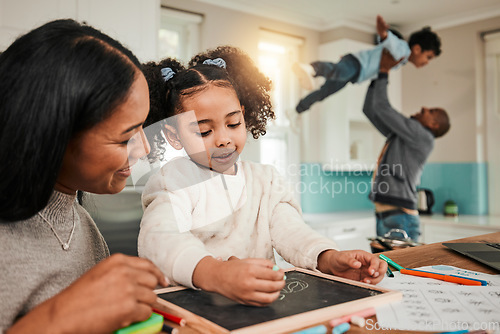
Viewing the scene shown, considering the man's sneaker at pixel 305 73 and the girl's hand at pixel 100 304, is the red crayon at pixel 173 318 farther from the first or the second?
the man's sneaker at pixel 305 73

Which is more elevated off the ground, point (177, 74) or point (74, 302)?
point (177, 74)

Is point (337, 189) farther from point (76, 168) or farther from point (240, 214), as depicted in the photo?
point (76, 168)

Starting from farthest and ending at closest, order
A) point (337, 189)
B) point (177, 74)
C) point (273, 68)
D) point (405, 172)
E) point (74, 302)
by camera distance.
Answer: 1. point (337, 189)
2. point (273, 68)
3. point (405, 172)
4. point (177, 74)
5. point (74, 302)

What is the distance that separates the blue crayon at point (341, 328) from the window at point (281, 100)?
9.43 ft

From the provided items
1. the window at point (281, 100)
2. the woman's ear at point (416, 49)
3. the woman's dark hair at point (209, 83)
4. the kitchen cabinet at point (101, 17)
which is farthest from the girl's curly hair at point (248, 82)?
the window at point (281, 100)

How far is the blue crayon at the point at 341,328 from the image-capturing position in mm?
477

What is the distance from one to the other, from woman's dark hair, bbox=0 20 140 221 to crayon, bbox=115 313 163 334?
0.19 metres

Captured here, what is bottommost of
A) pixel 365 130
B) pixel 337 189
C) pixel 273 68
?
pixel 337 189

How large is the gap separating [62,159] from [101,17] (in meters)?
1.84

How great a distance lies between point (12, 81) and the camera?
1.60 feet

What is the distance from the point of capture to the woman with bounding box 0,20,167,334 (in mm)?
431

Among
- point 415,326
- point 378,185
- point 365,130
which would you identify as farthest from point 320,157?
point 415,326

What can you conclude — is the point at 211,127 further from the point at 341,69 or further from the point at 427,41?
the point at 427,41

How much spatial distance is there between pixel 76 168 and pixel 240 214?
43 cm
